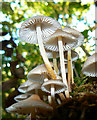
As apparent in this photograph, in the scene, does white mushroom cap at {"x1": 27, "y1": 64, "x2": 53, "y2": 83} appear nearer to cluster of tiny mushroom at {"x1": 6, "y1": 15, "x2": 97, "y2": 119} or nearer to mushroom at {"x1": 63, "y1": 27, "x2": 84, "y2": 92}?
cluster of tiny mushroom at {"x1": 6, "y1": 15, "x2": 97, "y2": 119}

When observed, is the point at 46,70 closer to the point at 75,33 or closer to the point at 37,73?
the point at 37,73

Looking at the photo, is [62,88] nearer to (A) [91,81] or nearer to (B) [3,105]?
(A) [91,81]

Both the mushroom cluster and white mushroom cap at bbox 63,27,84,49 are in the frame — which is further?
white mushroom cap at bbox 63,27,84,49

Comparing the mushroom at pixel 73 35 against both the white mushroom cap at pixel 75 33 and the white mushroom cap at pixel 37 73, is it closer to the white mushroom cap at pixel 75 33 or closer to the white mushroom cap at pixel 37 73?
the white mushroom cap at pixel 75 33

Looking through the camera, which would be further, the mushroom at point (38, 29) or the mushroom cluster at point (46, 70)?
the mushroom at point (38, 29)

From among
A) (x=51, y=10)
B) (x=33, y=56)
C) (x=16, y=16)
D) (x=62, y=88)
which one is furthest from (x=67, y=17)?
(x=62, y=88)

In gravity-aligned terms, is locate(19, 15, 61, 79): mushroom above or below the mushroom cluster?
above

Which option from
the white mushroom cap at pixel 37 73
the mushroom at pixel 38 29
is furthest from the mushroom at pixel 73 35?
the white mushroom cap at pixel 37 73

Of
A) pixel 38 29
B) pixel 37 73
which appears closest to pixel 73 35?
pixel 38 29

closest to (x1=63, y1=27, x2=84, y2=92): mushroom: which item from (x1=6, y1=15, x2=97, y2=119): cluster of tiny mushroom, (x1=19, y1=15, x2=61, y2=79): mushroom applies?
(x1=6, y1=15, x2=97, y2=119): cluster of tiny mushroom
